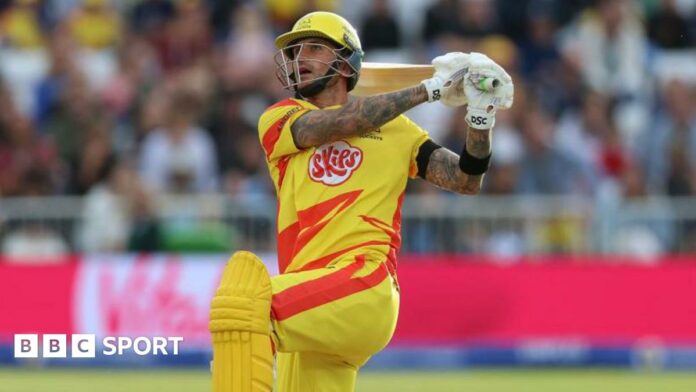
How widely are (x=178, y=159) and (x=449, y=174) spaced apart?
346 inches

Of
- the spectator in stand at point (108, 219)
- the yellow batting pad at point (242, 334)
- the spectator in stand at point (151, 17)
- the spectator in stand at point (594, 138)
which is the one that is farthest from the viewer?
the spectator in stand at point (151, 17)

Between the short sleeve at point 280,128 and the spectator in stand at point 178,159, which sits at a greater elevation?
the spectator in stand at point 178,159

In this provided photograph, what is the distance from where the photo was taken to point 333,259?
723 cm

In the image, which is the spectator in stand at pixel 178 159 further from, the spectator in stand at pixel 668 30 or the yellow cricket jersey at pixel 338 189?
the yellow cricket jersey at pixel 338 189

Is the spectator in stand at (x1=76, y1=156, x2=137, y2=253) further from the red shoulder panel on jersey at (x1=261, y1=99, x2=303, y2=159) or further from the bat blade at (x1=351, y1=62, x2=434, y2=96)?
the red shoulder panel on jersey at (x1=261, y1=99, x2=303, y2=159)

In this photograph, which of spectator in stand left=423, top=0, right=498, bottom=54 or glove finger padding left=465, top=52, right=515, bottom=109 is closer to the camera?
glove finger padding left=465, top=52, right=515, bottom=109

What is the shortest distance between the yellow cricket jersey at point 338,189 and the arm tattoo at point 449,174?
10 cm

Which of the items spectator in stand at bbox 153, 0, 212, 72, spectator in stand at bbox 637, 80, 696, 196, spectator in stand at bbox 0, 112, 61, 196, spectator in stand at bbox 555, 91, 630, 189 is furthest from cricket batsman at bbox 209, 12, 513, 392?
spectator in stand at bbox 153, 0, 212, 72

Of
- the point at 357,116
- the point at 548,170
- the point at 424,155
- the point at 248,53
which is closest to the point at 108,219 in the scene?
the point at 248,53

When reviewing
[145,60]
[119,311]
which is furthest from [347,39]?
[145,60]

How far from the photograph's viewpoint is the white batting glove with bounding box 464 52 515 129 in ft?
23.8

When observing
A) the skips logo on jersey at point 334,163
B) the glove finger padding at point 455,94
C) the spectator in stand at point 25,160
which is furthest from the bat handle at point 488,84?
the spectator in stand at point 25,160

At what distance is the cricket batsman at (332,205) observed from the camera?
6801 mm

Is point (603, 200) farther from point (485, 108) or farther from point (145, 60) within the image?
point (485, 108)
